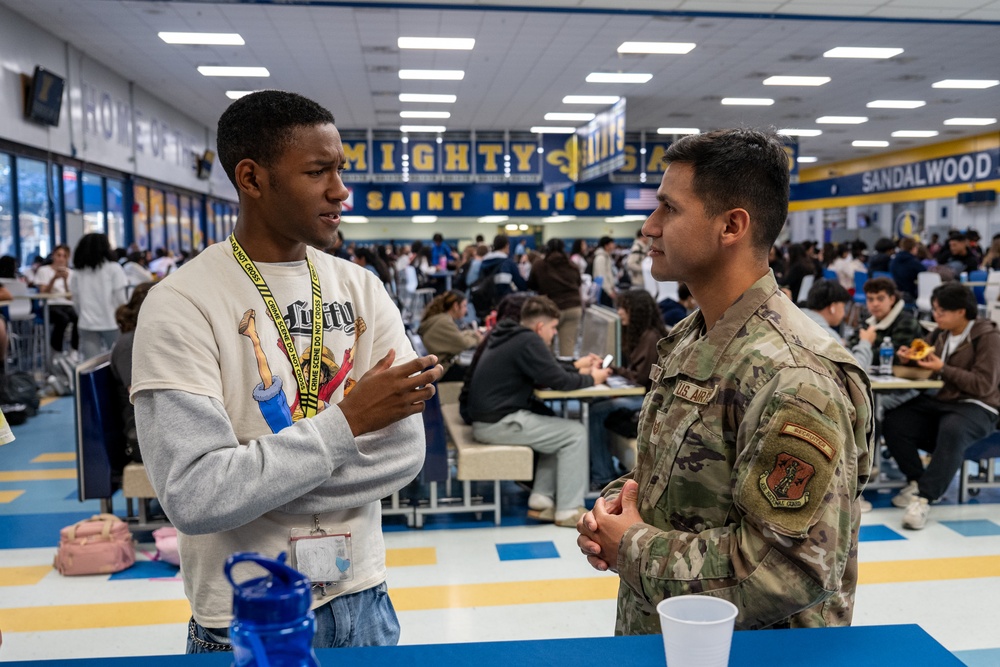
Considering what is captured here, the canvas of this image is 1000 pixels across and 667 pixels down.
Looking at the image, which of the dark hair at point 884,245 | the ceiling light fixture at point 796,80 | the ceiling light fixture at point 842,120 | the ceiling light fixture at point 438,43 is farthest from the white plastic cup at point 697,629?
the ceiling light fixture at point 842,120

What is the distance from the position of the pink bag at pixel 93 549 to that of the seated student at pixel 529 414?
6.39 ft

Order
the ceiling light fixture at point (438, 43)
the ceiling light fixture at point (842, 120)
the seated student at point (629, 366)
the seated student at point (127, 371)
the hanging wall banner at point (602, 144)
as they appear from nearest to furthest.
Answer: the seated student at point (127, 371) → the seated student at point (629, 366) → the ceiling light fixture at point (438, 43) → the hanging wall banner at point (602, 144) → the ceiling light fixture at point (842, 120)

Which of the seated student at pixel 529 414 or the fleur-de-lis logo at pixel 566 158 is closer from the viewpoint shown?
the seated student at pixel 529 414

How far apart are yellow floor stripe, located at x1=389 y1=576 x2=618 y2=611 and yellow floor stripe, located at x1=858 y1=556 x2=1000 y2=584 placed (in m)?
1.25

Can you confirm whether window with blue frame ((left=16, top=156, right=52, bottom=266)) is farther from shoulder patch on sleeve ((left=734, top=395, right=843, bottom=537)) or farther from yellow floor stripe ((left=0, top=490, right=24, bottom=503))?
shoulder patch on sleeve ((left=734, top=395, right=843, bottom=537))

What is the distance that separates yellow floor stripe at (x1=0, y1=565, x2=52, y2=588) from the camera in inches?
164

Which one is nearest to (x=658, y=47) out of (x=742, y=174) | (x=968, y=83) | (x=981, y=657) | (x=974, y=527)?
(x=968, y=83)

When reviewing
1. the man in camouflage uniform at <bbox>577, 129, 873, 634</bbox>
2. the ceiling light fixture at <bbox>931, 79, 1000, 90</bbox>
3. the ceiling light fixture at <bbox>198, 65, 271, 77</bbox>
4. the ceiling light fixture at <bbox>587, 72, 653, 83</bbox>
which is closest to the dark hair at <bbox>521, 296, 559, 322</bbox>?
the man in camouflage uniform at <bbox>577, 129, 873, 634</bbox>

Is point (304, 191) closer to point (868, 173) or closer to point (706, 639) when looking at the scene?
point (706, 639)

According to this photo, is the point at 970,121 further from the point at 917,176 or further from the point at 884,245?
the point at 884,245

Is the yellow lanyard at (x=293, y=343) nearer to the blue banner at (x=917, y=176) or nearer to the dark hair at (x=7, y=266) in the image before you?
the dark hair at (x=7, y=266)

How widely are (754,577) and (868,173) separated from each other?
2644 centimetres

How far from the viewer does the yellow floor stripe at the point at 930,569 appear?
418cm

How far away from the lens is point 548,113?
1639cm
